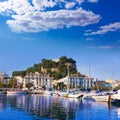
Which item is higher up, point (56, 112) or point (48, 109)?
point (48, 109)

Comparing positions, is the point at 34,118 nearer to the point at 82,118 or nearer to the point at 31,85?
the point at 82,118

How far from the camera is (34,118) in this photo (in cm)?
3609

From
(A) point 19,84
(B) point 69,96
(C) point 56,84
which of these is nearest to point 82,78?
(C) point 56,84

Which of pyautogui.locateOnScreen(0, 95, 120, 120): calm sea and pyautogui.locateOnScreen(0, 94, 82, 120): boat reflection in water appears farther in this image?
pyautogui.locateOnScreen(0, 94, 82, 120): boat reflection in water

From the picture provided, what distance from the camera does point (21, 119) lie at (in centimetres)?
3472

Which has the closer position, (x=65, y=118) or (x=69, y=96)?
(x=65, y=118)

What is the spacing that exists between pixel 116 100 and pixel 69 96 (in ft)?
107

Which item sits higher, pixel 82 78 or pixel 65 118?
pixel 82 78

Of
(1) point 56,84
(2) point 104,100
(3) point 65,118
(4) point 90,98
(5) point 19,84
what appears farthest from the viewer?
(5) point 19,84

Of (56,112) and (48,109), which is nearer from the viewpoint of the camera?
(56,112)

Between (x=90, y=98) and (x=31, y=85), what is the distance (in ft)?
360

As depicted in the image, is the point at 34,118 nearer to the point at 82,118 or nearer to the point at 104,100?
the point at 82,118

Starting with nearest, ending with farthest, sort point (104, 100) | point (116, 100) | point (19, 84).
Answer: point (116, 100), point (104, 100), point (19, 84)

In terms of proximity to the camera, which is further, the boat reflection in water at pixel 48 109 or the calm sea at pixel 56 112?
the boat reflection in water at pixel 48 109
